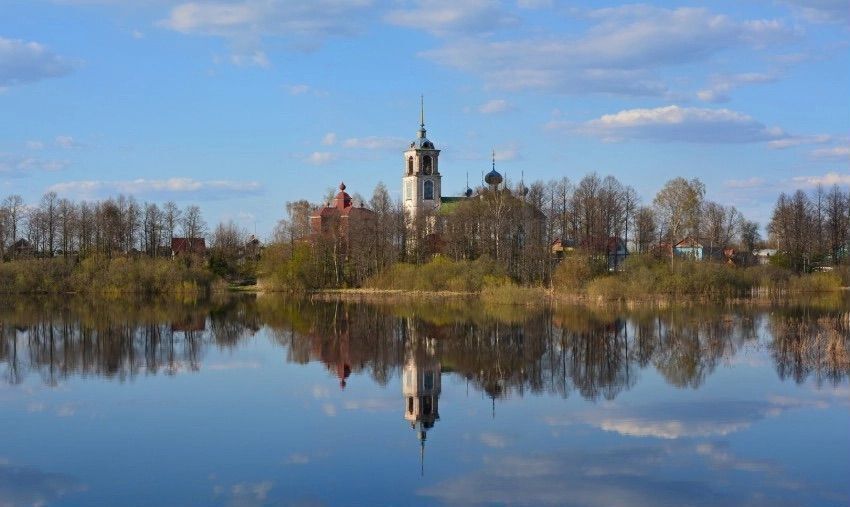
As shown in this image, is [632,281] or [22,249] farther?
[22,249]

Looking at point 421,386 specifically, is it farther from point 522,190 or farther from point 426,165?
point 426,165

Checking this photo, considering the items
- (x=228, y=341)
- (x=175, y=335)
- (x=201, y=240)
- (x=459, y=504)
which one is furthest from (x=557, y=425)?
(x=201, y=240)

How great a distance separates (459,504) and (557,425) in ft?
17.5

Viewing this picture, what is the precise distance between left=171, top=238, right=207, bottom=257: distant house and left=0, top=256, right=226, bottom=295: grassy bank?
8.20 m

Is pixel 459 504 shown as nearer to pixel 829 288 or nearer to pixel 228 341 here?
pixel 228 341

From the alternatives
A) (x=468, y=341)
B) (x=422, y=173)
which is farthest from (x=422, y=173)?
(x=468, y=341)

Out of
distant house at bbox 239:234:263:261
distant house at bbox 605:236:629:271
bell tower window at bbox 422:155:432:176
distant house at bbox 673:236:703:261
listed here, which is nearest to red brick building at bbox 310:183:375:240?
distant house at bbox 239:234:263:261

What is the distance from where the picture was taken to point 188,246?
8125cm

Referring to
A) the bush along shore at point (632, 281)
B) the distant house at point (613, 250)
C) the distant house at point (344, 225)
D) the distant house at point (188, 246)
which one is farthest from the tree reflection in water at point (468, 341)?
the distant house at point (188, 246)

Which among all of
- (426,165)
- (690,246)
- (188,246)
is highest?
(426,165)

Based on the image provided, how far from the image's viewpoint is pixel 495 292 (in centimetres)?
5319

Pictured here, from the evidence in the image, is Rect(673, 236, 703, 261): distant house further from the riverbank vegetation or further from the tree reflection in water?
the tree reflection in water

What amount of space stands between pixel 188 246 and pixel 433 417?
217 feet

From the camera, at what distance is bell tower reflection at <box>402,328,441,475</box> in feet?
57.3
